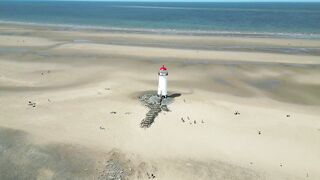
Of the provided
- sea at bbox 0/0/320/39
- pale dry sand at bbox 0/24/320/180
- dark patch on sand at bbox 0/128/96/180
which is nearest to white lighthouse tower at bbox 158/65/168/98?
pale dry sand at bbox 0/24/320/180

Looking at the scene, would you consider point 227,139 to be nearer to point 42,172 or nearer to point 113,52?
point 42,172

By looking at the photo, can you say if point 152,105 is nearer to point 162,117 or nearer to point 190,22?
point 162,117

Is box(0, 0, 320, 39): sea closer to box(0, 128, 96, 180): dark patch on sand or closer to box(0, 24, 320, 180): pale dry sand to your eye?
box(0, 24, 320, 180): pale dry sand

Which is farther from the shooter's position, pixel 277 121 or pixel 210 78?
pixel 210 78

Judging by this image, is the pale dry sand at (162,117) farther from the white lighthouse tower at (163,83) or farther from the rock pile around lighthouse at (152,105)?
the white lighthouse tower at (163,83)

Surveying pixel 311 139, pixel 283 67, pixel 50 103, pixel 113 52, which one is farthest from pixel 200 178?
pixel 113 52

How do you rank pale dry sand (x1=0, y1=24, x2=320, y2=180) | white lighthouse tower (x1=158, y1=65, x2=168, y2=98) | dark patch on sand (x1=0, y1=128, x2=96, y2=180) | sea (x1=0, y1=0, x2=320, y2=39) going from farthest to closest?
sea (x1=0, y1=0, x2=320, y2=39), white lighthouse tower (x1=158, y1=65, x2=168, y2=98), pale dry sand (x1=0, y1=24, x2=320, y2=180), dark patch on sand (x1=0, y1=128, x2=96, y2=180)

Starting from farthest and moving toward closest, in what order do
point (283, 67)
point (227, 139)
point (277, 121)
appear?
point (283, 67)
point (277, 121)
point (227, 139)
